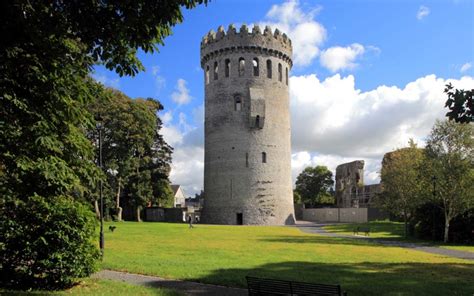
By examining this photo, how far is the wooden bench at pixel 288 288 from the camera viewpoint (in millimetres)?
7664

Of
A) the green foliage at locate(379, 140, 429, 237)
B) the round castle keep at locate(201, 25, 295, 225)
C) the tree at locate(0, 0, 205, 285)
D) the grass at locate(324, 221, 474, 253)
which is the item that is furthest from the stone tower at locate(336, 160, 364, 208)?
the tree at locate(0, 0, 205, 285)

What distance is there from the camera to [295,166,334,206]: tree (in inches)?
3772

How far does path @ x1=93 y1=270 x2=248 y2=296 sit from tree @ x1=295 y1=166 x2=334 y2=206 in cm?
8463

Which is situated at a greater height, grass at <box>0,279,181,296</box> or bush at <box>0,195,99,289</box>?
bush at <box>0,195,99,289</box>

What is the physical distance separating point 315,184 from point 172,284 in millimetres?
87314

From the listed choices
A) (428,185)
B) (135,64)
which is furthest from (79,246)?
(428,185)

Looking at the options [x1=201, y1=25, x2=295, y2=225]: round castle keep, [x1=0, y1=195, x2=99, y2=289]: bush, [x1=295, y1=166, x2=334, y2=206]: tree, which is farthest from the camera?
[x1=295, y1=166, x2=334, y2=206]: tree

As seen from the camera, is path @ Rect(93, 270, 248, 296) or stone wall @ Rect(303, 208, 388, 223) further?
stone wall @ Rect(303, 208, 388, 223)

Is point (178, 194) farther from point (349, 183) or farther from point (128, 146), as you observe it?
point (128, 146)

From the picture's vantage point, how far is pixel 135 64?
9.06m

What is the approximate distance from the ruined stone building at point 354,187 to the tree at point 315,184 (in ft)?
54.3

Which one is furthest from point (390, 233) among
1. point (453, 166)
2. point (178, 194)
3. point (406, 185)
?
point (178, 194)

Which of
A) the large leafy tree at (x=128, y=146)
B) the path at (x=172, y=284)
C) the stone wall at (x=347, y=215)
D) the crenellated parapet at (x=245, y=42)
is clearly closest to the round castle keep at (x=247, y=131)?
the crenellated parapet at (x=245, y=42)

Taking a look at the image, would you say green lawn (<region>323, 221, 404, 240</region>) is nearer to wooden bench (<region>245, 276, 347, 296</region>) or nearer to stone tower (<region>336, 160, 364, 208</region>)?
wooden bench (<region>245, 276, 347, 296</region>)
